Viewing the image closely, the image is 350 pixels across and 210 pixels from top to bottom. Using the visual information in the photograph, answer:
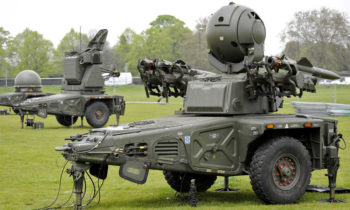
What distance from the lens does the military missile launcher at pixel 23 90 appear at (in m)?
33.3

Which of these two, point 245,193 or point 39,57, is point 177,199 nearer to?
point 245,193

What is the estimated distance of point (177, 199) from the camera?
10.8 metres

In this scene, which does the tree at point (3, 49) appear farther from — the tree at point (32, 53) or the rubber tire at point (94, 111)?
the rubber tire at point (94, 111)

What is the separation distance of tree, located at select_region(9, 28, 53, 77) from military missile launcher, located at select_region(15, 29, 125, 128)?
159ft

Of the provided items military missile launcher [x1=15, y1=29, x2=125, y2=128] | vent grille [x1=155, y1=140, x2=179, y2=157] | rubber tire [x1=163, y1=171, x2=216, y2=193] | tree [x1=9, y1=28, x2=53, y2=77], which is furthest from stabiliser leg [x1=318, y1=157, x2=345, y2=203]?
tree [x1=9, y1=28, x2=53, y2=77]

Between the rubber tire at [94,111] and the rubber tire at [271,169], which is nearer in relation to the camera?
the rubber tire at [271,169]

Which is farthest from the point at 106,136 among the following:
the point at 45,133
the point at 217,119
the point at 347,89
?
the point at 347,89

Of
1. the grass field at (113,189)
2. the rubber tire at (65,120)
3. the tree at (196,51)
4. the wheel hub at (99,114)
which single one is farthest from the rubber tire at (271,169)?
the tree at (196,51)

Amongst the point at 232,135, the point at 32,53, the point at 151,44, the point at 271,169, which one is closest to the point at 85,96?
the point at 232,135

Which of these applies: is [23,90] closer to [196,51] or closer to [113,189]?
[113,189]

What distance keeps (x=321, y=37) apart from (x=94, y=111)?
112 ft

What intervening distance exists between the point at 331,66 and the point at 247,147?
164 ft

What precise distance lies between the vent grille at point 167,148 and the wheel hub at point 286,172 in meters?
1.70

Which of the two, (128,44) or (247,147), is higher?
(128,44)
